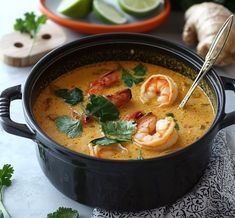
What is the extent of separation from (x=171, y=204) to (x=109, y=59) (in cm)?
63

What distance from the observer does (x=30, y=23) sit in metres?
2.36

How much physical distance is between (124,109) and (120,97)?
0.04 meters

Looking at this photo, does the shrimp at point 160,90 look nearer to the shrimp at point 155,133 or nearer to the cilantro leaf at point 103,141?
the shrimp at point 155,133

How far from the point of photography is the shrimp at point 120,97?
183 cm

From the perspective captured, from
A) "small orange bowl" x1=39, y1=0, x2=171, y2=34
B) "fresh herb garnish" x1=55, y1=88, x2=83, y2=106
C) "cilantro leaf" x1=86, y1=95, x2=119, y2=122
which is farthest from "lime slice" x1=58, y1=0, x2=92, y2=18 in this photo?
"cilantro leaf" x1=86, y1=95, x2=119, y2=122

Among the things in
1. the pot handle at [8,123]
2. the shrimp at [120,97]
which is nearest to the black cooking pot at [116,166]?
the pot handle at [8,123]

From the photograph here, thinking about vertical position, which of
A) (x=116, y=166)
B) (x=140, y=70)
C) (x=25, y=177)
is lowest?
(x=25, y=177)

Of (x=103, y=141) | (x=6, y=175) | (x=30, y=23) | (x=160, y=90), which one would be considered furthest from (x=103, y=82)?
(x=30, y=23)

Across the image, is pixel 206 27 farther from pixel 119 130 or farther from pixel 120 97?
pixel 119 130

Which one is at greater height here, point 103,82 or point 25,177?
point 103,82

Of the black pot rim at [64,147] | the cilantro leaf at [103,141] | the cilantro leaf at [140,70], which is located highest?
the black pot rim at [64,147]

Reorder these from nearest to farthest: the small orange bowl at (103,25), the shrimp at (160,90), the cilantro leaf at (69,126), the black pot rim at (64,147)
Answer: the black pot rim at (64,147), the cilantro leaf at (69,126), the shrimp at (160,90), the small orange bowl at (103,25)

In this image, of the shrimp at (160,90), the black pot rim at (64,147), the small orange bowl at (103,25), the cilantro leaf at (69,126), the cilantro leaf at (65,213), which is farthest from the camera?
the small orange bowl at (103,25)

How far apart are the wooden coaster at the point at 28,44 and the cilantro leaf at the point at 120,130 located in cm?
70
